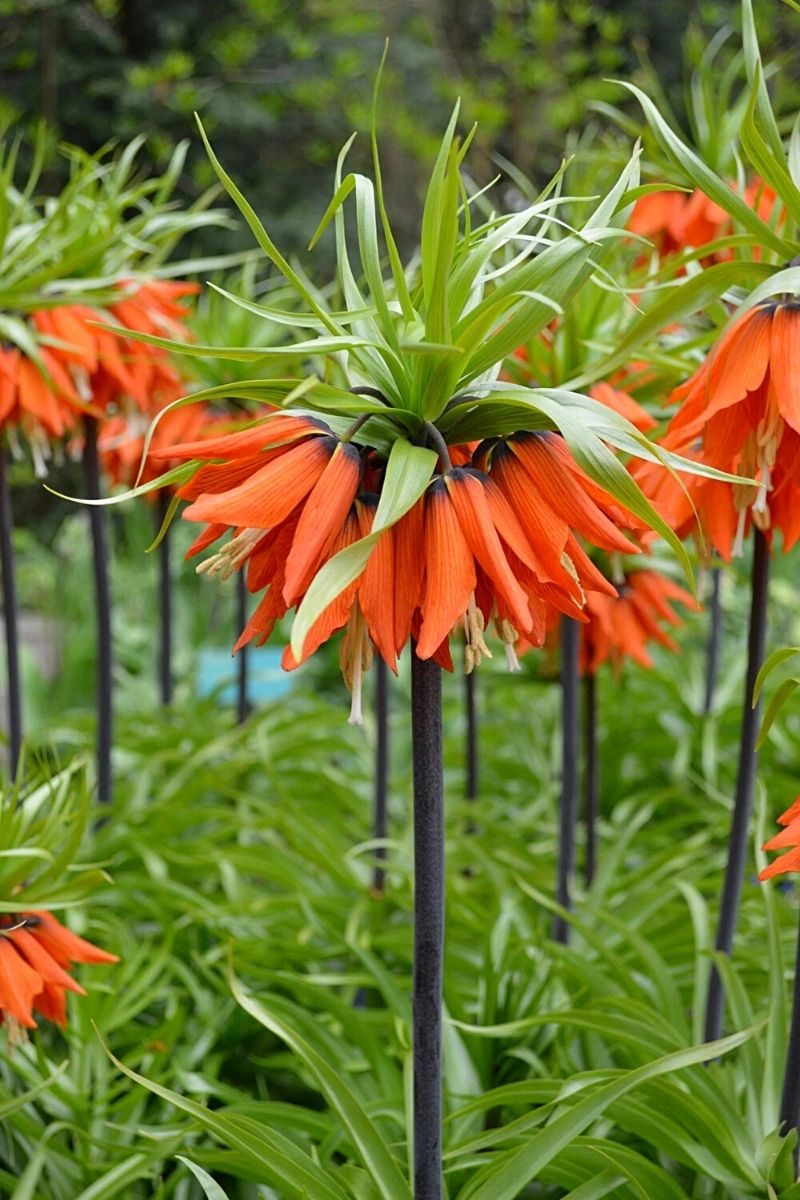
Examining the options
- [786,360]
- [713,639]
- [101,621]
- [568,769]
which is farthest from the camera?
[713,639]

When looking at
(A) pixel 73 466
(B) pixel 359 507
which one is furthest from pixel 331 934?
(A) pixel 73 466

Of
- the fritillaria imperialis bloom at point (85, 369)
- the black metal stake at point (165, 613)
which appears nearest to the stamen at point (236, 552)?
the fritillaria imperialis bloom at point (85, 369)

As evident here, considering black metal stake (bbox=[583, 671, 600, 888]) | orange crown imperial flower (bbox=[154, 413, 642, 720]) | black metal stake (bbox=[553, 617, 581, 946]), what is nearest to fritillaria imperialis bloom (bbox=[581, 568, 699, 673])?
black metal stake (bbox=[583, 671, 600, 888])

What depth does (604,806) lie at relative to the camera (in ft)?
9.20

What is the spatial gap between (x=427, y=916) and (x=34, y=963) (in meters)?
0.48

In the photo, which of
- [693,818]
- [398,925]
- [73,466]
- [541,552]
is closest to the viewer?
[541,552]

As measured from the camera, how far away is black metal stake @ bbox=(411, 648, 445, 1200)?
1.02 m

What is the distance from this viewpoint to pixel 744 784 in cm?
138

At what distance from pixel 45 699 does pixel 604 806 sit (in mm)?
1914

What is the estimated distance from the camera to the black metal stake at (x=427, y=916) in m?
1.02

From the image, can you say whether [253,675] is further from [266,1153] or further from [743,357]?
[743,357]

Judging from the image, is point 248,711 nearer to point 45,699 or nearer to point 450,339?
point 45,699

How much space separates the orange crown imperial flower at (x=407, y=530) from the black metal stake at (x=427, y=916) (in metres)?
0.07

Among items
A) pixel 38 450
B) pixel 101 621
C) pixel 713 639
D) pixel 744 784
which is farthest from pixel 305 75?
pixel 744 784
